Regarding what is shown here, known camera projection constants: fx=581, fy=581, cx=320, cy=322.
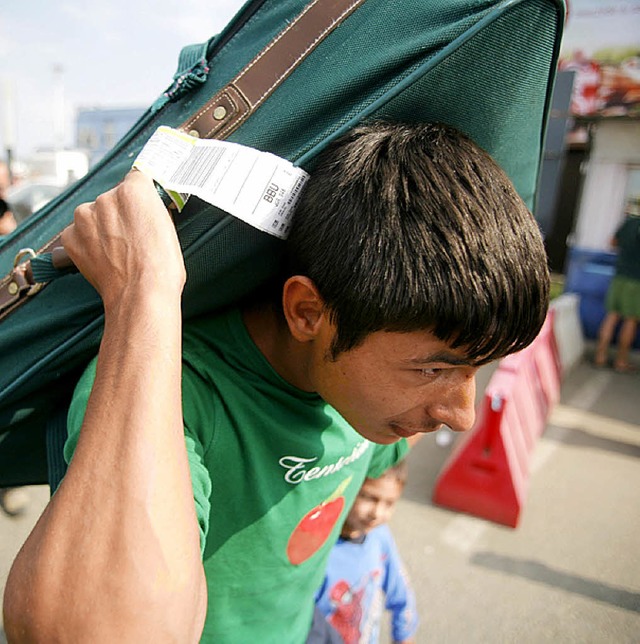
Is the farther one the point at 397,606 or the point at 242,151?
the point at 397,606

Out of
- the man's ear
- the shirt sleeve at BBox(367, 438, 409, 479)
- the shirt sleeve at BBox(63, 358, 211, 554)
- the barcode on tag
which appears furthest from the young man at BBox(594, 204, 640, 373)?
the shirt sleeve at BBox(63, 358, 211, 554)

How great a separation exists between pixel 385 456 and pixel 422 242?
0.81 metres

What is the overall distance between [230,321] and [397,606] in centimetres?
174

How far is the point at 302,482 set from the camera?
3.89 feet

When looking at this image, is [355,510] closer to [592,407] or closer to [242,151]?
[242,151]

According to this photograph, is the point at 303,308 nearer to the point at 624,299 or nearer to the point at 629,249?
the point at 629,249

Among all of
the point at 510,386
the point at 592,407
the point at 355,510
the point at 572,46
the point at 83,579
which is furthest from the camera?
the point at 572,46

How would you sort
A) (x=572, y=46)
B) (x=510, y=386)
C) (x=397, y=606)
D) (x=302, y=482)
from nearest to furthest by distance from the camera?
(x=302, y=482), (x=397, y=606), (x=510, y=386), (x=572, y=46)

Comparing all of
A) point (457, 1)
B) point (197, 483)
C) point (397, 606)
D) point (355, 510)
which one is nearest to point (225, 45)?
point (457, 1)

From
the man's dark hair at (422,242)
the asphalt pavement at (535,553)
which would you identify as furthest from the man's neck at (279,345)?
the asphalt pavement at (535,553)

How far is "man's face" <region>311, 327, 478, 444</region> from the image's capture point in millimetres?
948

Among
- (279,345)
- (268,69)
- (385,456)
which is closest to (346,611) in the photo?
(385,456)

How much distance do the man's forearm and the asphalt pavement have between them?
2067mm

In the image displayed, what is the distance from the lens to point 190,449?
0.93 m
